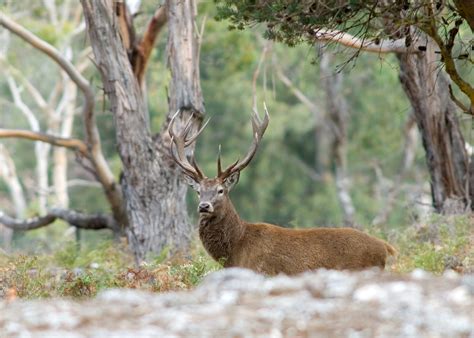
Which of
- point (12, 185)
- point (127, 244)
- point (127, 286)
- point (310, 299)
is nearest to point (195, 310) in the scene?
point (310, 299)

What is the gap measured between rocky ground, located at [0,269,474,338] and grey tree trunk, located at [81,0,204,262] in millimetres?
6953

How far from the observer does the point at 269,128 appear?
125ft

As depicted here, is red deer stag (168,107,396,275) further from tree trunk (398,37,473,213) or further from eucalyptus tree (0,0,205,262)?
tree trunk (398,37,473,213)

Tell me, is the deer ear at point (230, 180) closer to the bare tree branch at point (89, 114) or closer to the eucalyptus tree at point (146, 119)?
the eucalyptus tree at point (146, 119)

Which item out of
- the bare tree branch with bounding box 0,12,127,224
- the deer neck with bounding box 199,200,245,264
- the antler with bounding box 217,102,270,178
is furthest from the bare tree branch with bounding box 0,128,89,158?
the deer neck with bounding box 199,200,245,264

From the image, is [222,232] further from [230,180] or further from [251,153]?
[251,153]

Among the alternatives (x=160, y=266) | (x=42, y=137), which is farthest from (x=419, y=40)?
(x=42, y=137)

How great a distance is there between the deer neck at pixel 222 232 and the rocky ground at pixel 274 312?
10.8 ft

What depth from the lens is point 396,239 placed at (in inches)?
551

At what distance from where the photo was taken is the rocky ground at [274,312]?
20.7 feet

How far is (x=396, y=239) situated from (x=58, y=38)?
60.3 feet

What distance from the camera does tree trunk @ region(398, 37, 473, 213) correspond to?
15562mm

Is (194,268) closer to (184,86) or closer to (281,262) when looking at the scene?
(281,262)

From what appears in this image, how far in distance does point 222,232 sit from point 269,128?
2699 centimetres
